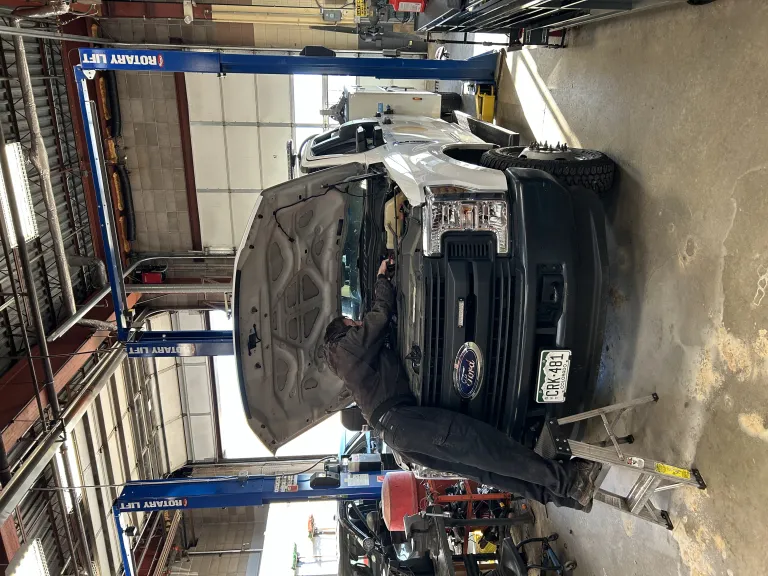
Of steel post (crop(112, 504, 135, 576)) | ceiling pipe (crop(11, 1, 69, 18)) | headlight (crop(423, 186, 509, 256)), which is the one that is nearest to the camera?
headlight (crop(423, 186, 509, 256))

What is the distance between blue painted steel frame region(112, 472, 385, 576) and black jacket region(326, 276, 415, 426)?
2.38 meters

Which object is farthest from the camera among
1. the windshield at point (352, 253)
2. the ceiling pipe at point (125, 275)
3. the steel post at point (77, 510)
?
the ceiling pipe at point (125, 275)

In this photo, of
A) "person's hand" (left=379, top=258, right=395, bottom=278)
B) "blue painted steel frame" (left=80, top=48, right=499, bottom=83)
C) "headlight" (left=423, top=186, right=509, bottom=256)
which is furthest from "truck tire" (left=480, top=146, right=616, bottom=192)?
"blue painted steel frame" (left=80, top=48, right=499, bottom=83)

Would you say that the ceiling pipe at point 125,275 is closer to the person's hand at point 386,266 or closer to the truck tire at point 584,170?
the person's hand at point 386,266

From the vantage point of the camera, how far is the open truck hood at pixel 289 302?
362 cm

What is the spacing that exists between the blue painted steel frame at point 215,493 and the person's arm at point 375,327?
252 centimetres

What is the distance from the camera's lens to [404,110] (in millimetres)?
5652

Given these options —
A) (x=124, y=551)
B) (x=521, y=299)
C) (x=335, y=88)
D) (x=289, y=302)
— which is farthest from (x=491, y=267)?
(x=335, y=88)

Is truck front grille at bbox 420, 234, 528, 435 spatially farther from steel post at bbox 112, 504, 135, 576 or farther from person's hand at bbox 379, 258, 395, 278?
steel post at bbox 112, 504, 135, 576

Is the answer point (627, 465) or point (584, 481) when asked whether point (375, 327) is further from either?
point (627, 465)

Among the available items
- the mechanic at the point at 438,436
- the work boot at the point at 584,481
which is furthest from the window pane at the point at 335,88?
the work boot at the point at 584,481

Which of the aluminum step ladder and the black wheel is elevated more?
the aluminum step ladder

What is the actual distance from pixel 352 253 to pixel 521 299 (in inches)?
67.1

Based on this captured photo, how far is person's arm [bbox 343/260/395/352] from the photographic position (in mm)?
3318
